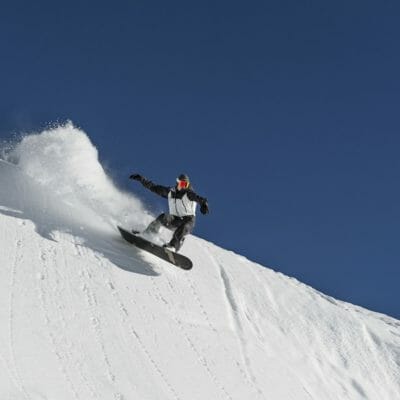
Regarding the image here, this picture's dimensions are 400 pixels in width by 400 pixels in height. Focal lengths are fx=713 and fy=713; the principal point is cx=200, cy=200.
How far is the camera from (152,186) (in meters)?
14.2

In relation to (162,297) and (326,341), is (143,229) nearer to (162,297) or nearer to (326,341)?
(162,297)

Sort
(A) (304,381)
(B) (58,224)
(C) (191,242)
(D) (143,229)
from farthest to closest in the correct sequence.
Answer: (C) (191,242), (D) (143,229), (B) (58,224), (A) (304,381)

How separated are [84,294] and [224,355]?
2394 millimetres

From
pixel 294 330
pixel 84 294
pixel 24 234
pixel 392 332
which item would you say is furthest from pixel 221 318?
pixel 392 332

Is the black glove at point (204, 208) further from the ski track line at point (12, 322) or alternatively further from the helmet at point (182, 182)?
the ski track line at point (12, 322)

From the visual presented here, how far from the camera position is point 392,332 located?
15.3m

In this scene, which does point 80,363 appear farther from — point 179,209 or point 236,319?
point 179,209

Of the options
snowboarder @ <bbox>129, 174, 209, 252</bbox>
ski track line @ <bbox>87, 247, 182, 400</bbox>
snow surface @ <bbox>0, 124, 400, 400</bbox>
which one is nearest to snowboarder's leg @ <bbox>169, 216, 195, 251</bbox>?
snowboarder @ <bbox>129, 174, 209, 252</bbox>

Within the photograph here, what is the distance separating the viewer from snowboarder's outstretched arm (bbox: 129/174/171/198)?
14008 mm

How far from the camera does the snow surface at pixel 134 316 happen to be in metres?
9.13

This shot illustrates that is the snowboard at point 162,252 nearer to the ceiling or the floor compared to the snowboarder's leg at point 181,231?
nearer to the floor

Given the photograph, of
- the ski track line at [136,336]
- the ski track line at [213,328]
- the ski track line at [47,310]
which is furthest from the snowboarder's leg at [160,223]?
the ski track line at [47,310]

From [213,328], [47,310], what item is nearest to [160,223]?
[213,328]

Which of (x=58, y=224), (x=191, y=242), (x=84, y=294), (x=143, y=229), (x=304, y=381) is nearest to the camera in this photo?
(x=84, y=294)
